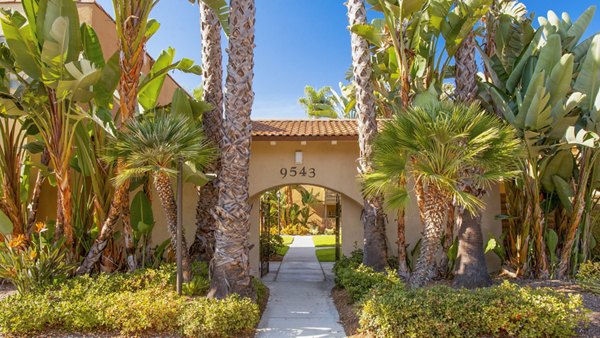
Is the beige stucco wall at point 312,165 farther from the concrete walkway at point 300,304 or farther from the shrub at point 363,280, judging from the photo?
the shrub at point 363,280

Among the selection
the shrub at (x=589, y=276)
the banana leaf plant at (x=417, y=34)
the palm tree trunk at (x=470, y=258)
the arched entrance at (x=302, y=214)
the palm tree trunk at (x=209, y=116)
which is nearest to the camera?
the shrub at (x=589, y=276)

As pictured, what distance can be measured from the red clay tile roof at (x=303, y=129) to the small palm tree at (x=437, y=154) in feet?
→ 14.0

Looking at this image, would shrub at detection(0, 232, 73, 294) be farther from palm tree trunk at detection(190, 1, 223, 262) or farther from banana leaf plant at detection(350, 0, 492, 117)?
banana leaf plant at detection(350, 0, 492, 117)

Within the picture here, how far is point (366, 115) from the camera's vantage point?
380 inches

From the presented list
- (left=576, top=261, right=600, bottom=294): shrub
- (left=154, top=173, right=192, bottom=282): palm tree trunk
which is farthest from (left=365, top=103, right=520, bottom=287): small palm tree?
(left=154, top=173, right=192, bottom=282): palm tree trunk

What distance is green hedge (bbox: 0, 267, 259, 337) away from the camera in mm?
6500

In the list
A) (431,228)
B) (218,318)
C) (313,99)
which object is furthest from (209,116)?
(313,99)

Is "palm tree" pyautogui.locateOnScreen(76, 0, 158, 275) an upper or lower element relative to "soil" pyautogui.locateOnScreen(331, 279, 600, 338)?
upper

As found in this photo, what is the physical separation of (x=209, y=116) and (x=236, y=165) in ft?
9.42

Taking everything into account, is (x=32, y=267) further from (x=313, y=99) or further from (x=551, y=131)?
(x=313, y=99)

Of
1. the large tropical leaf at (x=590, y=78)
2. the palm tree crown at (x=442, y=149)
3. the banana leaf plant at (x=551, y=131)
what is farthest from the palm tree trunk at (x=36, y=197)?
the large tropical leaf at (x=590, y=78)

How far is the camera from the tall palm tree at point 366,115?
9.62 m

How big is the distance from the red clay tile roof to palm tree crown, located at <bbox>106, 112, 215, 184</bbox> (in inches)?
162

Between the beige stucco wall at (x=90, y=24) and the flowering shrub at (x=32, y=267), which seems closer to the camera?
the flowering shrub at (x=32, y=267)
